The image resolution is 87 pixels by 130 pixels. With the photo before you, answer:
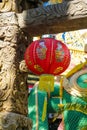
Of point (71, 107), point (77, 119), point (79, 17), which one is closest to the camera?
point (79, 17)

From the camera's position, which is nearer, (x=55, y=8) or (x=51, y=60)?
(x=51, y=60)

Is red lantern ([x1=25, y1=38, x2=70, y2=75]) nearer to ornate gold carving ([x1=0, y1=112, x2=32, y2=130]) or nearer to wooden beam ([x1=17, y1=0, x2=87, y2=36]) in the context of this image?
wooden beam ([x1=17, y1=0, x2=87, y2=36])

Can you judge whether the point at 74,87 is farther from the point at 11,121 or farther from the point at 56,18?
the point at 11,121

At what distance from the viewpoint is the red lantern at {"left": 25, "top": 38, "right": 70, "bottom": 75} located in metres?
3.59

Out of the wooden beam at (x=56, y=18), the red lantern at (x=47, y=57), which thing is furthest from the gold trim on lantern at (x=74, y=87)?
the red lantern at (x=47, y=57)

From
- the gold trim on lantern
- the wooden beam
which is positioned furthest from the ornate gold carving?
the gold trim on lantern

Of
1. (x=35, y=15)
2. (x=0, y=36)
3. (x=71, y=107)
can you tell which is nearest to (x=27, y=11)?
(x=35, y=15)

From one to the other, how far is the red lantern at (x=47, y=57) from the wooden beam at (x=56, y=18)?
0.37 meters

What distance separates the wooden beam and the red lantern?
0.37m

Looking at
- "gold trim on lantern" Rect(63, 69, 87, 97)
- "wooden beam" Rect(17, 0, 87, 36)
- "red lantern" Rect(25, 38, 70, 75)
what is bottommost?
"gold trim on lantern" Rect(63, 69, 87, 97)

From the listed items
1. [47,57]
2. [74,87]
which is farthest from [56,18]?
[74,87]

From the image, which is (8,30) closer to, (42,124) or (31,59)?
(31,59)

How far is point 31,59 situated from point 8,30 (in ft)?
2.05

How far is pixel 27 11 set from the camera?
4145mm
